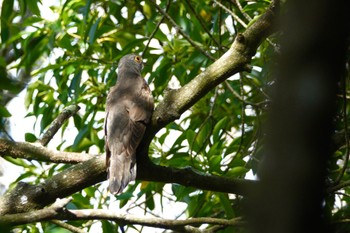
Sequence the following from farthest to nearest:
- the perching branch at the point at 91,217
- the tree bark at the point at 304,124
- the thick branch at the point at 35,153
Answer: the thick branch at the point at 35,153, the perching branch at the point at 91,217, the tree bark at the point at 304,124

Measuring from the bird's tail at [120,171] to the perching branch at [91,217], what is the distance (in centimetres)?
53

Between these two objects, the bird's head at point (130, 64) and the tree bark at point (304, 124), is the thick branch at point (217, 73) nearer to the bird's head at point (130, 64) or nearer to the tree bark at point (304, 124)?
the bird's head at point (130, 64)

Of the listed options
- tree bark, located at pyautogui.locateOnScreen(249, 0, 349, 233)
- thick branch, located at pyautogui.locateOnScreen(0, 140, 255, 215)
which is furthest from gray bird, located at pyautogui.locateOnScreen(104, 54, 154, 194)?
tree bark, located at pyautogui.locateOnScreen(249, 0, 349, 233)

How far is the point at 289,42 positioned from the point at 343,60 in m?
0.07

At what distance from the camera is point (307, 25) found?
724mm

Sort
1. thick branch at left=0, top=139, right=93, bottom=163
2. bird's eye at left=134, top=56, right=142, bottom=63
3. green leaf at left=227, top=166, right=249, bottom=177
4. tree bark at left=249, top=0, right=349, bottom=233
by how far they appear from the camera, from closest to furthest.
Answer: tree bark at left=249, top=0, right=349, bottom=233
thick branch at left=0, top=139, right=93, bottom=163
green leaf at left=227, top=166, right=249, bottom=177
bird's eye at left=134, top=56, right=142, bottom=63

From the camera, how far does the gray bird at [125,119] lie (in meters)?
4.20

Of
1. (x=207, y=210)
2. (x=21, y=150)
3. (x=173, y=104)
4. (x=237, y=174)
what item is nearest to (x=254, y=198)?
(x=173, y=104)

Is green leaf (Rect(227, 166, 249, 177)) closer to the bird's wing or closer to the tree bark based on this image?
the bird's wing

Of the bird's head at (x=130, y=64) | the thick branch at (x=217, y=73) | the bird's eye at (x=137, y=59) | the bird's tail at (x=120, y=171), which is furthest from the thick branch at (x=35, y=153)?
the bird's eye at (x=137, y=59)

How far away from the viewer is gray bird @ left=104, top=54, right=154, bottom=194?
13.8ft

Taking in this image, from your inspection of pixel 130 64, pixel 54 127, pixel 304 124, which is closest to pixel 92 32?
pixel 130 64

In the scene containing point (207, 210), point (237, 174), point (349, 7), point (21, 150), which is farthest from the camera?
point (207, 210)

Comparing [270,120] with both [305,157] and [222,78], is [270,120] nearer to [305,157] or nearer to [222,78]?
[305,157]
